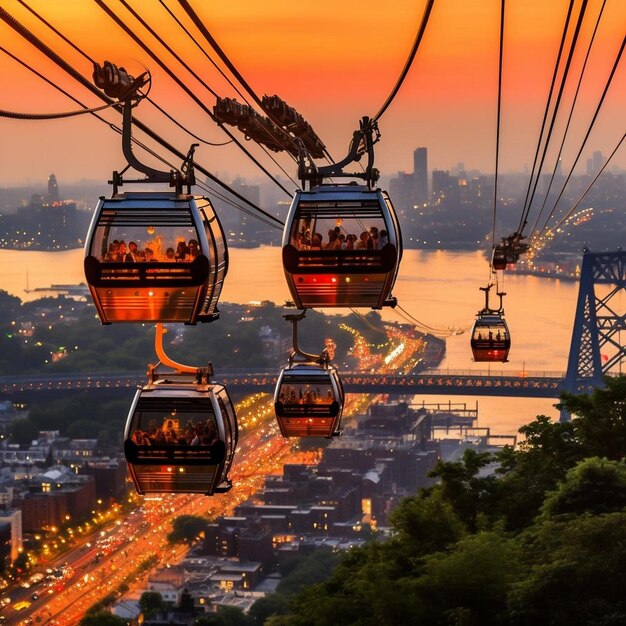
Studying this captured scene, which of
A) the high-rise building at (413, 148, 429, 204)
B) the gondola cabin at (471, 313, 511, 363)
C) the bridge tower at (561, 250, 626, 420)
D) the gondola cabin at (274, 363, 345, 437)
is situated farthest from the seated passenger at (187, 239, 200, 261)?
the high-rise building at (413, 148, 429, 204)

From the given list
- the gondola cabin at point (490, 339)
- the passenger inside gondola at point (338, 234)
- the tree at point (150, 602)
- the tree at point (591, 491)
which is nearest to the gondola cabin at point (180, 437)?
the passenger inside gondola at point (338, 234)

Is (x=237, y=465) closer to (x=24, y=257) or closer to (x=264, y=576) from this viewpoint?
(x=264, y=576)

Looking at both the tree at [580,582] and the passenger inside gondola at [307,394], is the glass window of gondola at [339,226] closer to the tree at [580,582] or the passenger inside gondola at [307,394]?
the tree at [580,582]

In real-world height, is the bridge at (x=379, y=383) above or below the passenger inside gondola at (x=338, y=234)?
below

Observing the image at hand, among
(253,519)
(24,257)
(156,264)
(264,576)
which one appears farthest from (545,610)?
(24,257)

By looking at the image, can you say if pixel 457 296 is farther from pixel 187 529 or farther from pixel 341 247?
pixel 341 247
